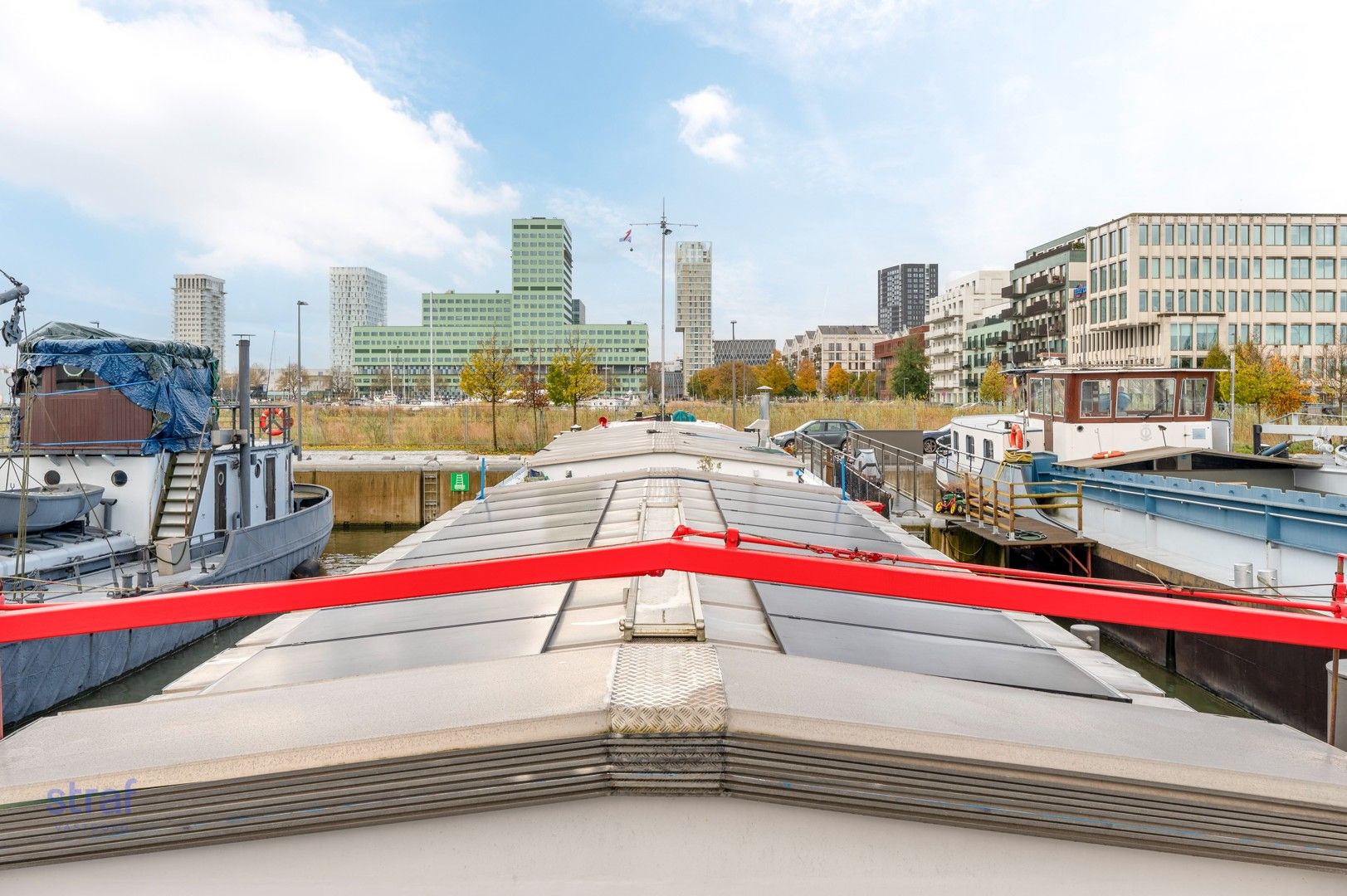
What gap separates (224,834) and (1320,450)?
81.6ft

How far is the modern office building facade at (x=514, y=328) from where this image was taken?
150 m

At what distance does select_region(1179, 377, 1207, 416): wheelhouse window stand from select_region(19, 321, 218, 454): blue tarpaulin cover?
20.0 meters

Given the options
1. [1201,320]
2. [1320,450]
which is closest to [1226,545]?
[1320,450]

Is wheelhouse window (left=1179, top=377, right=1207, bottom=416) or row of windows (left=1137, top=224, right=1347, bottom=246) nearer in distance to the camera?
wheelhouse window (left=1179, top=377, right=1207, bottom=416)

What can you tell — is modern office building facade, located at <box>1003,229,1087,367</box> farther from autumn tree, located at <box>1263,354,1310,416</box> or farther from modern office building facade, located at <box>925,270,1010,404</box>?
autumn tree, located at <box>1263,354,1310,416</box>

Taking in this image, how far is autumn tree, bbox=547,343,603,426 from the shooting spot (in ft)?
134

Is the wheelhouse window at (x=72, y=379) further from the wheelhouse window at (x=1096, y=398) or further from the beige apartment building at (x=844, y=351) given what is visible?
the beige apartment building at (x=844, y=351)

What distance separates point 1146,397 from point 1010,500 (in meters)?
5.26

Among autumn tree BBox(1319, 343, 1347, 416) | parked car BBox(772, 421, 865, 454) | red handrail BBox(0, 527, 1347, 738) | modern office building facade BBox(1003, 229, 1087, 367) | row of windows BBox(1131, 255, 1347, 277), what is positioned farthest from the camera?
modern office building facade BBox(1003, 229, 1087, 367)

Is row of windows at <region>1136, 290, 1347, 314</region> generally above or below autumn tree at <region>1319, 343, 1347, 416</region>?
above

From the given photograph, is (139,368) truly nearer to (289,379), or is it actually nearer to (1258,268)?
(1258,268)

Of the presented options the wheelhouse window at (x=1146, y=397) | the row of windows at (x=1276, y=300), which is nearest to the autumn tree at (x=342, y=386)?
the row of windows at (x=1276, y=300)

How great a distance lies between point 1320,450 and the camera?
811 inches

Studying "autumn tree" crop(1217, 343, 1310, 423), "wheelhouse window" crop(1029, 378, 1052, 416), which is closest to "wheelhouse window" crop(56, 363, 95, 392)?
"wheelhouse window" crop(1029, 378, 1052, 416)
